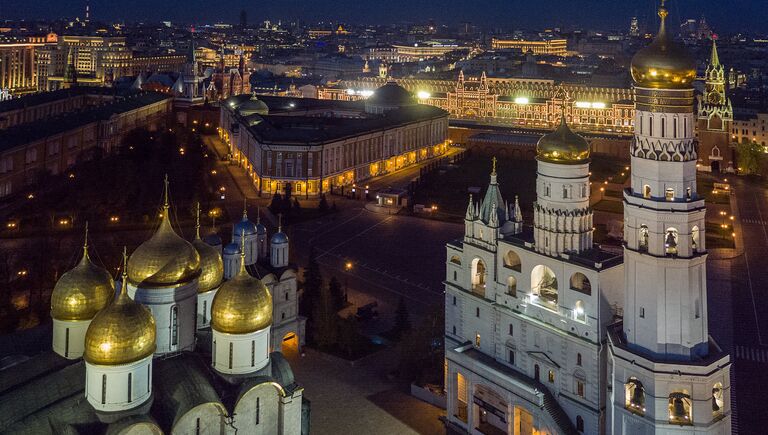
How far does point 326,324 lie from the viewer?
89.0ft

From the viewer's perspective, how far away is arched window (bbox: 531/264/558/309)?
21.2 m

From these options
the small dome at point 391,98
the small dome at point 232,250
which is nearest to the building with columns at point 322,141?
the small dome at point 391,98

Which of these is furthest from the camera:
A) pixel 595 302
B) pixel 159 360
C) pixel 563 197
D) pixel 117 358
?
pixel 563 197

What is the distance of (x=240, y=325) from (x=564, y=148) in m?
10.4

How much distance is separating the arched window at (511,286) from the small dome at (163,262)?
9103mm

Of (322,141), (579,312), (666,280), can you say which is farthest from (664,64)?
(322,141)

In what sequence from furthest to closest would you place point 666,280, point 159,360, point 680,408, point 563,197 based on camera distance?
point 563,197 → point 666,280 → point 159,360 → point 680,408

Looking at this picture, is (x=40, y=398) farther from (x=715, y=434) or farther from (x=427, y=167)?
(x=427, y=167)

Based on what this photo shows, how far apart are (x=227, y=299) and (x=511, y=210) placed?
993 centimetres

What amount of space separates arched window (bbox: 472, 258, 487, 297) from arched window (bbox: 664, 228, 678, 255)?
614 centimetres

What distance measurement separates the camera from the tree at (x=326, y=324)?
2706 centimetres

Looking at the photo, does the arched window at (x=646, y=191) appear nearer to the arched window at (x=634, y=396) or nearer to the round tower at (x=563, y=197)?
the round tower at (x=563, y=197)

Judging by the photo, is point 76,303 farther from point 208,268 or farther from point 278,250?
point 278,250

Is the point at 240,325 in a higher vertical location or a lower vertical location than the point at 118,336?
lower
